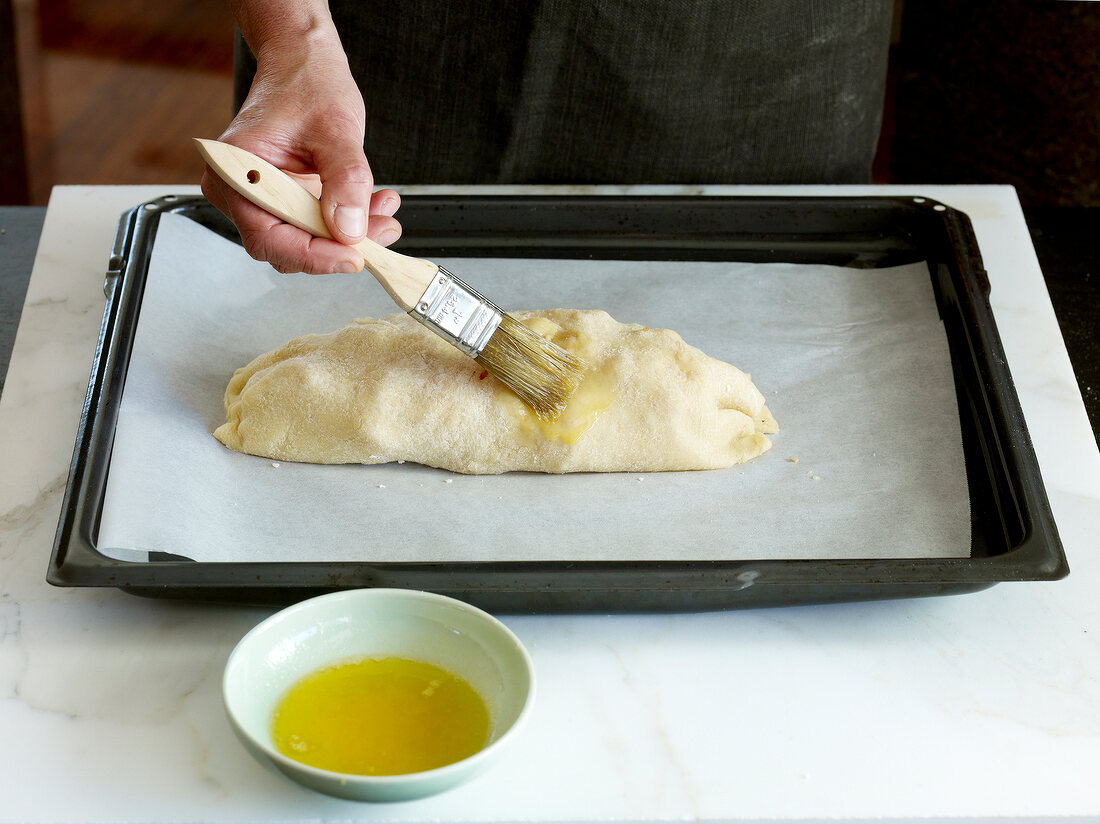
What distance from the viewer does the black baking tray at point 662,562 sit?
1186 millimetres

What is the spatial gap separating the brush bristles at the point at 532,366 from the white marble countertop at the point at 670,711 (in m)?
0.31

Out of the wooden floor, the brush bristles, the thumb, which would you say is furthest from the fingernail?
the wooden floor

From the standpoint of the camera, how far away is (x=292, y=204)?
1291 mm

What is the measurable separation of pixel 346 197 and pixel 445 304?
0.56 feet


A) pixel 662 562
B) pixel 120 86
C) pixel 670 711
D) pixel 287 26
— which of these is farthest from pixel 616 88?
pixel 120 86

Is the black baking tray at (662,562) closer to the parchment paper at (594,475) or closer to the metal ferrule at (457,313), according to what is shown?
the parchment paper at (594,475)

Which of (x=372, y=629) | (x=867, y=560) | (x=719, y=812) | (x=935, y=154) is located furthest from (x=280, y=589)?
(x=935, y=154)

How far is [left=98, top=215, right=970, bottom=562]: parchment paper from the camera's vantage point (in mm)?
1332

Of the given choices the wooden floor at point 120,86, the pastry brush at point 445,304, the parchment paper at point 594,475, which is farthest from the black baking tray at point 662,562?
the wooden floor at point 120,86

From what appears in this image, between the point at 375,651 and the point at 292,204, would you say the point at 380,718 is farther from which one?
the point at 292,204

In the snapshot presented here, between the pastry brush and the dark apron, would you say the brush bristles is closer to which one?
the pastry brush

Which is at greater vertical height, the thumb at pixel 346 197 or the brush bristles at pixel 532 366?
the thumb at pixel 346 197

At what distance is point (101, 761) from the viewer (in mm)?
1080

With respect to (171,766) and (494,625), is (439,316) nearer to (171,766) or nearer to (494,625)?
(494,625)
